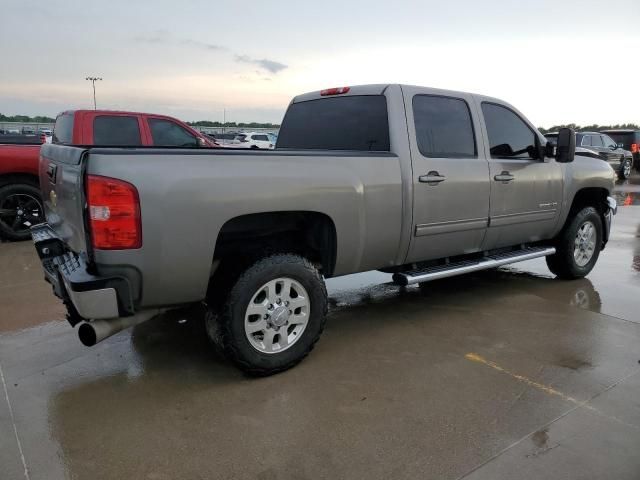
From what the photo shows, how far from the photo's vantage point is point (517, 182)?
474 cm

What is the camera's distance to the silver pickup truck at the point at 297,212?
9.01ft

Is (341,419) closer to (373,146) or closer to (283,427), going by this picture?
(283,427)

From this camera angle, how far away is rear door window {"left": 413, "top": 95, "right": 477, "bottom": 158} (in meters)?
4.11

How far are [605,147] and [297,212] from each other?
1818 centimetres

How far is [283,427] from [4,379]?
6.42ft

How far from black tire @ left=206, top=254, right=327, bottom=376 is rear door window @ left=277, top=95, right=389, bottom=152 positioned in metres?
1.27

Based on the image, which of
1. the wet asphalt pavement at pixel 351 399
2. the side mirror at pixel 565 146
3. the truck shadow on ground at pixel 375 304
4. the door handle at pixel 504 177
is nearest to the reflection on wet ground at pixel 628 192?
the truck shadow on ground at pixel 375 304

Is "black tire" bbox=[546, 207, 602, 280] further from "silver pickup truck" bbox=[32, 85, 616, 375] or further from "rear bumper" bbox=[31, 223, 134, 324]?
"rear bumper" bbox=[31, 223, 134, 324]

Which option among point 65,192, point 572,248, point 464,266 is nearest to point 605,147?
point 572,248

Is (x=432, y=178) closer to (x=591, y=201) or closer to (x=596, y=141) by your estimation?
(x=591, y=201)

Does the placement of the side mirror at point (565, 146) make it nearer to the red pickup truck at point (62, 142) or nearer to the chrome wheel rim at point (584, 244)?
the chrome wheel rim at point (584, 244)

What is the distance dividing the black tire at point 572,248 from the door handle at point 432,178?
2.29 m

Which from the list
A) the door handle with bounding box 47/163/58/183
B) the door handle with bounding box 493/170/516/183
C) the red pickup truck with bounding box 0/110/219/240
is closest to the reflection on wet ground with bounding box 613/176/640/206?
the door handle with bounding box 493/170/516/183

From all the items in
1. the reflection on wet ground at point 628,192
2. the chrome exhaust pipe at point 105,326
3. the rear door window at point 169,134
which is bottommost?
the reflection on wet ground at point 628,192
